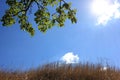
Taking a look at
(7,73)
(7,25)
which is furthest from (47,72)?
(7,25)

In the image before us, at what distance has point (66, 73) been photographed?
1484cm

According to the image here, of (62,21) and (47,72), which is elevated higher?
(62,21)

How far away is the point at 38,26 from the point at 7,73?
9.03 ft

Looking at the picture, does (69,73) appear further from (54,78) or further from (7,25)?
(7,25)

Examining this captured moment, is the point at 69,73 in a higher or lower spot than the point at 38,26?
lower

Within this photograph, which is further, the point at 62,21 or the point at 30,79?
the point at 62,21

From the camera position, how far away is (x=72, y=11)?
49.5 feet

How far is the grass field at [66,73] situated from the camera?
14320 mm

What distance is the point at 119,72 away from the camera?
14953 mm

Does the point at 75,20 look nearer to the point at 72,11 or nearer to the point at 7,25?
the point at 72,11

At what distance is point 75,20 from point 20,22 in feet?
9.06

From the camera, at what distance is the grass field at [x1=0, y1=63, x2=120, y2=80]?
564 inches

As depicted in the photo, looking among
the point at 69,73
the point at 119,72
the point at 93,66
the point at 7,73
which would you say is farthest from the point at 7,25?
the point at 119,72

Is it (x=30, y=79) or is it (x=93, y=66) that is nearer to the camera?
(x=30, y=79)
